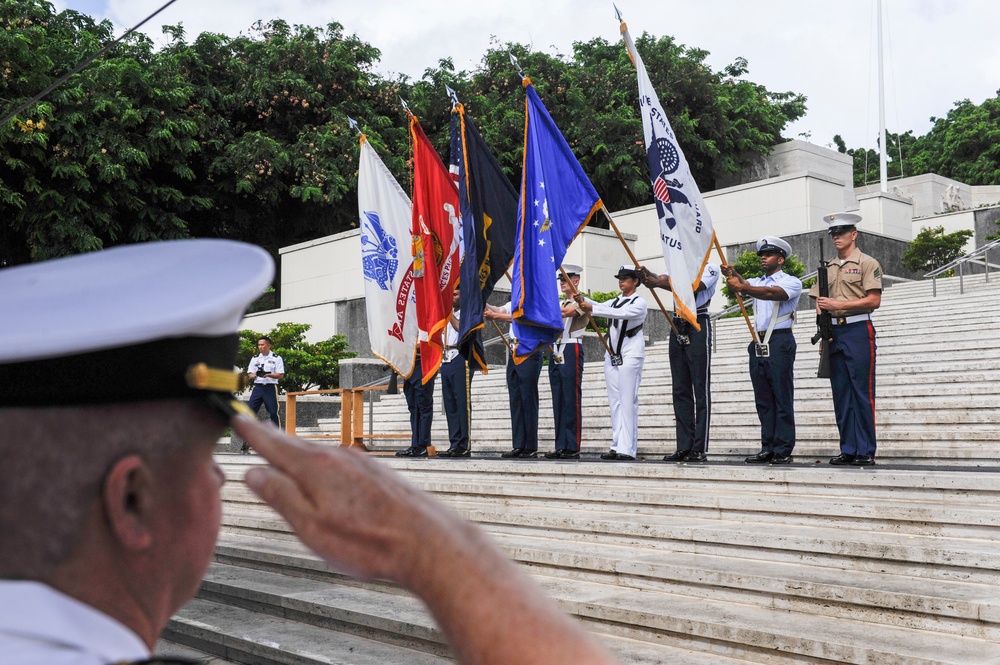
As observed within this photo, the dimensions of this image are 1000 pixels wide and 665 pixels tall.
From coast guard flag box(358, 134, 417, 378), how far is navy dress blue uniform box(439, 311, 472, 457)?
443 millimetres

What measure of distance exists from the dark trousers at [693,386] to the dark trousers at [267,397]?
6.32 metres

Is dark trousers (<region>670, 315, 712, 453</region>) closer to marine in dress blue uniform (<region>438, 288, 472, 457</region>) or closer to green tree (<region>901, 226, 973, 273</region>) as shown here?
marine in dress blue uniform (<region>438, 288, 472, 457</region>)

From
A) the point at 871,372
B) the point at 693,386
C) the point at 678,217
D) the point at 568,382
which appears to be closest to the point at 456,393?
the point at 568,382

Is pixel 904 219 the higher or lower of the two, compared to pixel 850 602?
higher

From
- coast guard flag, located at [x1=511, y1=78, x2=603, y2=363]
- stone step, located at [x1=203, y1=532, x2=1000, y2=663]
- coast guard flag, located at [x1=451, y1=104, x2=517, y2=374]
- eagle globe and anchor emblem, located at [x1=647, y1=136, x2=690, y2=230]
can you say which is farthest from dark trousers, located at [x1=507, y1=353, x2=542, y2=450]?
stone step, located at [x1=203, y1=532, x2=1000, y2=663]

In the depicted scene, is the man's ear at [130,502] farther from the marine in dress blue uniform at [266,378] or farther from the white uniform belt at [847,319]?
the marine in dress blue uniform at [266,378]

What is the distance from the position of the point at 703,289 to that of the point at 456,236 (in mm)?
2512

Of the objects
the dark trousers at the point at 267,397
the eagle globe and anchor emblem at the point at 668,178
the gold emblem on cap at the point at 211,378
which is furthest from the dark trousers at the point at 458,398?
the gold emblem on cap at the point at 211,378

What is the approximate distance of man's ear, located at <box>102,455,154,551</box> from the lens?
29.3 inches

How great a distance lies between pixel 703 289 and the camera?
8945mm

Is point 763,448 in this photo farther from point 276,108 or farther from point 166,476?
point 276,108

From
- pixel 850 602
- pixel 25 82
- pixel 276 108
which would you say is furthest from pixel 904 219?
pixel 850 602

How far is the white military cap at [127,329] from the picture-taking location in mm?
742

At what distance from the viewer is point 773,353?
27.2 feet
